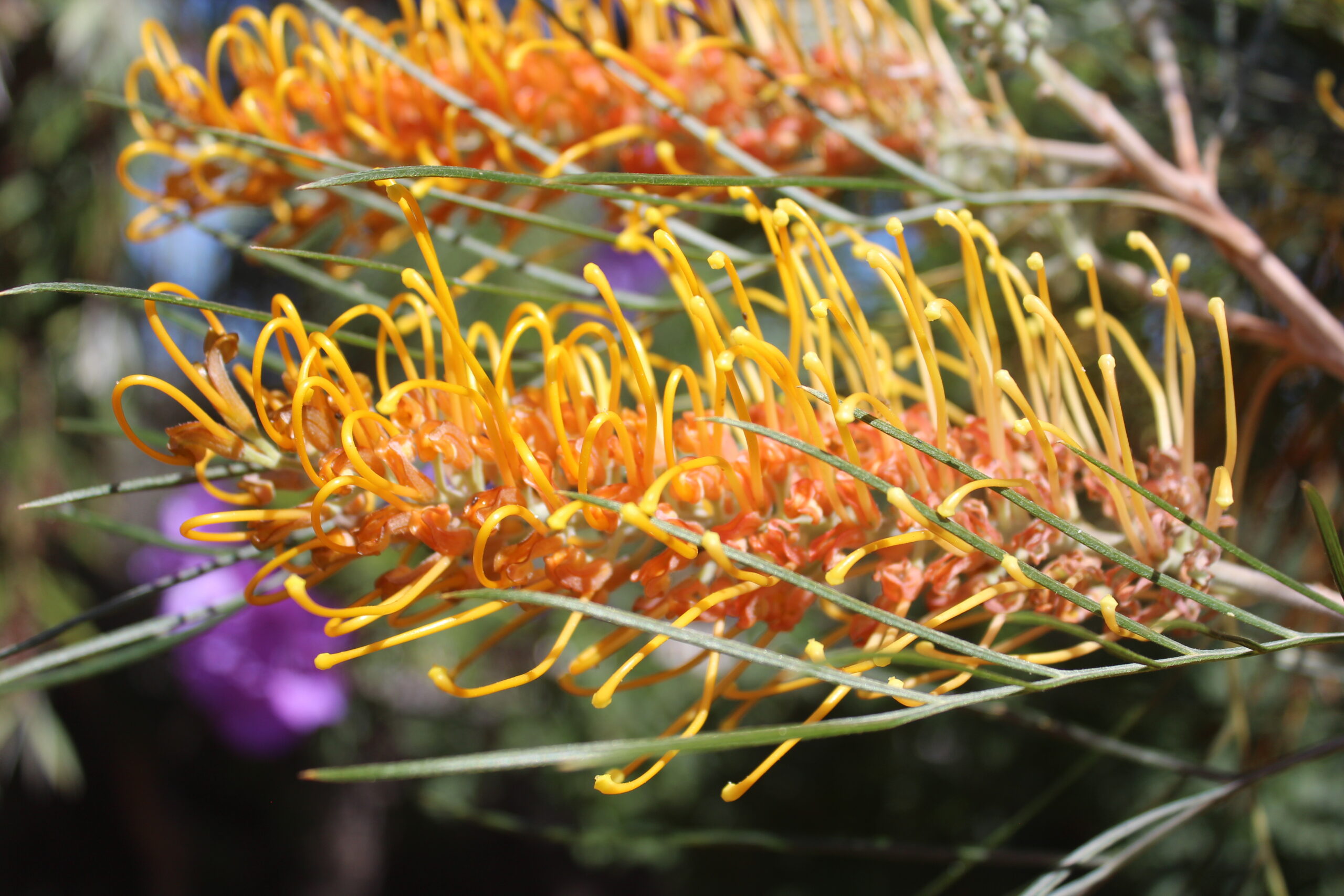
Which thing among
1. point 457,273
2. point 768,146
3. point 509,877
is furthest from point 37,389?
point 509,877

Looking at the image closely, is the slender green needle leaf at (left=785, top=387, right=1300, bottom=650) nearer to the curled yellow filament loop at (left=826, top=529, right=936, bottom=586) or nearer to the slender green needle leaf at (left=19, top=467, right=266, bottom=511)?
the curled yellow filament loop at (left=826, top=529, right=936, bottom=586)

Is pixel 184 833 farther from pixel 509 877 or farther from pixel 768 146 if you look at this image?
pixel 768 146

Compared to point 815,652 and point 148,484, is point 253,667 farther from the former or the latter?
point 815,652

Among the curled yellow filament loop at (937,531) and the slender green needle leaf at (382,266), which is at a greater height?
the slender green needle leaf at (382,266)

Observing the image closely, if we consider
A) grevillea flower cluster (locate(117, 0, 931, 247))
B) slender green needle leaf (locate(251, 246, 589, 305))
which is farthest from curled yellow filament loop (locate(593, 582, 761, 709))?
grevillea flower cluster (locate(117, 0, 931, 247))

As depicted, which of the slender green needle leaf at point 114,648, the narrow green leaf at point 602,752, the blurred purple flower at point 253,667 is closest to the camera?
the narrow green leaf at point 602,752

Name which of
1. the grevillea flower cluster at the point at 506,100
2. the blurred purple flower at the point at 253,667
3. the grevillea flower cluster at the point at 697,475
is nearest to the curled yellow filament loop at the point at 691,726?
the grevillea flower cluster at the point at 697,475

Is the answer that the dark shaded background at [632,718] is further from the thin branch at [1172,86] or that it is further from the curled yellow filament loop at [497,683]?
the curled yellow filament loop at [497,683]
